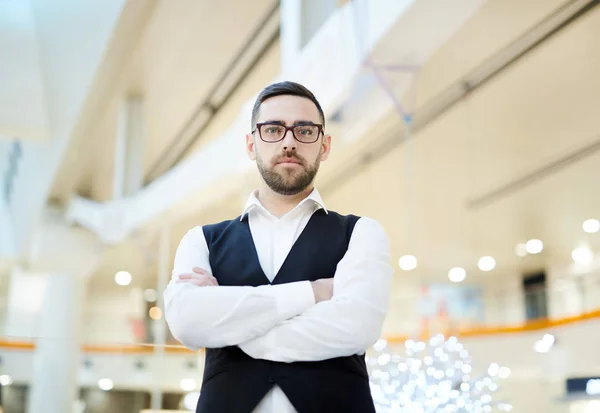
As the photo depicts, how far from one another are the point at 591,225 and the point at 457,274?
527 cm

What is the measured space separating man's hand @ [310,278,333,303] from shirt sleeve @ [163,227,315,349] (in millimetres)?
15

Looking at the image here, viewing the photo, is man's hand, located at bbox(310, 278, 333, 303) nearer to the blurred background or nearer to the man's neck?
the man's neck

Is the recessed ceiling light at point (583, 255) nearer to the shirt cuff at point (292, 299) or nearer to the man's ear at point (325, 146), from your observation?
the man's ear at point (325, 146)

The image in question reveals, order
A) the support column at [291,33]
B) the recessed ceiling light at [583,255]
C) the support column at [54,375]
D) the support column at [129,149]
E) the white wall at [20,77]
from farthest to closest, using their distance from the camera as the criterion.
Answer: the recessed ceiling light at [583,255]
the support column at [129,149]
the white wall at [20,77]
the support column at [291,33]
the support column at [54,375]

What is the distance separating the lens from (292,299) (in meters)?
1.14

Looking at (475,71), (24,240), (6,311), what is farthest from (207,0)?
(6,311)

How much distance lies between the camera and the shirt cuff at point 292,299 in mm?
1140

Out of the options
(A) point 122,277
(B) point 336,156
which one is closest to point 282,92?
(B) point 336,156

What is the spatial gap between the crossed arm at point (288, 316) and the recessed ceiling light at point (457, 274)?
53.9 feet

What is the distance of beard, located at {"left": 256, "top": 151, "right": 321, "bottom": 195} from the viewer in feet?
3.97

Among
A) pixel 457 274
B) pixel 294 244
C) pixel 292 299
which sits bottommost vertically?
pixel 292 299

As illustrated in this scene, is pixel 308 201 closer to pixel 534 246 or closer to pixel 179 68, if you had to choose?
pixel 179 68

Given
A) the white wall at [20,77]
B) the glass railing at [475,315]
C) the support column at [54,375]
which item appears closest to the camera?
the support column at [54,375]

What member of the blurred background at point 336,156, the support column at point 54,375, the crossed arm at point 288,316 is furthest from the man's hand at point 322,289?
the support column at point 54,375
